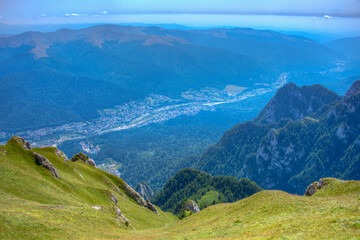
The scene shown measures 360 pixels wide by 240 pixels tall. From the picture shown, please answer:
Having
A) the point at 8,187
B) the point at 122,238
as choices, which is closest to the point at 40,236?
the point at 122,238

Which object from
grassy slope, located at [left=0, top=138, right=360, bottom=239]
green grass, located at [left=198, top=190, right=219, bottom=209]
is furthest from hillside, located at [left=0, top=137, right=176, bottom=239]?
green grass, located at [left=198, top=190, right=219, bottom=209]

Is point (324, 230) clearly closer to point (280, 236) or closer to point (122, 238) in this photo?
point (280, 236)

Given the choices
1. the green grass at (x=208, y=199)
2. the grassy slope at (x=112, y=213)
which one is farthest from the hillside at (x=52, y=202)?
the green grass at (x=208, y=199)

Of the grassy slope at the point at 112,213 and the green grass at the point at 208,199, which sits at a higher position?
the grassy slope at the point at 112,213

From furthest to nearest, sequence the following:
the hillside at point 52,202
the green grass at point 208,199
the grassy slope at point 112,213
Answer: the green grass at point 208,199
the hillside at point 52,202
the grassy slope at point 112,213

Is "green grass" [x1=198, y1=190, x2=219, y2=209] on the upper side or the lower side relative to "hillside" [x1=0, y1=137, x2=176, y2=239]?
lower

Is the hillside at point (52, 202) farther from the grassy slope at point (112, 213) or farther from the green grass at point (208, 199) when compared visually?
the green grass at point (208, 199)

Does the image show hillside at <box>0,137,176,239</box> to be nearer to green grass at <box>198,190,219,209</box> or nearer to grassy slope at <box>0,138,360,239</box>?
grassy slope at <box>0,138,360,239</box>
